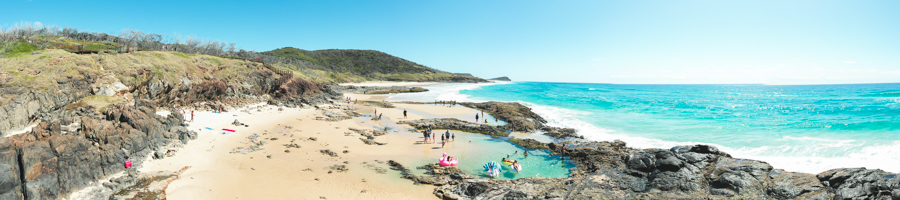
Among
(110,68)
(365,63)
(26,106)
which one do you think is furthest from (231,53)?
(365,63)

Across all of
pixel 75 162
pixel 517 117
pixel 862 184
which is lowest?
pixel 517 117

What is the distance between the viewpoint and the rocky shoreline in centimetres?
952

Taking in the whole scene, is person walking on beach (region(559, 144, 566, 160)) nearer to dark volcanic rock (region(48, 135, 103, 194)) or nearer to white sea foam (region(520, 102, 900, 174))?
white sea foam (region(520, 102, 900, 174))

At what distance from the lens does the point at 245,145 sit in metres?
16.5

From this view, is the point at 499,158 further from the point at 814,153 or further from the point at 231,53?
the point at 231,53

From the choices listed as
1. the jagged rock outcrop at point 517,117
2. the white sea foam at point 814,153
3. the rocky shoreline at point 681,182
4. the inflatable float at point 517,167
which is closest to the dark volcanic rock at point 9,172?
the rocky shoreline at point 681,182

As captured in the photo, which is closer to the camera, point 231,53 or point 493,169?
point 493,169

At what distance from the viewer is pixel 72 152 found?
31.8ft

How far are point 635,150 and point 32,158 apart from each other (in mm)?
23187

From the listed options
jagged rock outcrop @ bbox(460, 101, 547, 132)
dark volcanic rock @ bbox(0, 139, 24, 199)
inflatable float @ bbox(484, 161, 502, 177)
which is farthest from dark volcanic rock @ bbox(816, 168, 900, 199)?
dark volcanic rock @ bbox(0, 139, 24, 199)

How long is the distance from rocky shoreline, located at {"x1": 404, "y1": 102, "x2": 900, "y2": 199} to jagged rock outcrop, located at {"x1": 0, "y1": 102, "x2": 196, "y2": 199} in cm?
1028

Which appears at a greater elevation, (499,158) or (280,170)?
(280,170)

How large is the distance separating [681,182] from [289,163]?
622 inches

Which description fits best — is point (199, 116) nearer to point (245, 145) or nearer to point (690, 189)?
point (245, 145)
